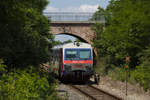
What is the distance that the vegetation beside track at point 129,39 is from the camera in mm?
12156

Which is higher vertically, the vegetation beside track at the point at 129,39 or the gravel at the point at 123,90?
the vegetation beside track at the point at 129,39

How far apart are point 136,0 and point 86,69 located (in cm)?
1176

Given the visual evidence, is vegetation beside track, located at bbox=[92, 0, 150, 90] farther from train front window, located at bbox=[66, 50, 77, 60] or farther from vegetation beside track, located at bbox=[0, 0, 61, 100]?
vegetation beside track, located at bbox=[0, 0, 61, 100]

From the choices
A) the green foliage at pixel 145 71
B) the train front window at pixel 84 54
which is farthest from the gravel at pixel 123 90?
the train front window at pixel 84 54

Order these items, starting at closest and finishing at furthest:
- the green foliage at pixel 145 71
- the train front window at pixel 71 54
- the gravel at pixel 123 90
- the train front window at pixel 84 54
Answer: the green foliage at pixel 145 71
the gravel at pixel 123 90
the train front window at pixel 71 54
the train front window at pixel 84 54

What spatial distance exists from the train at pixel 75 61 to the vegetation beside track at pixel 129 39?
205cm

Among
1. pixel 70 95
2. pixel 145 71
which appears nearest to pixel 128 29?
pixel 145 71

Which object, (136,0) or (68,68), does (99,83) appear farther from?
(136,0)

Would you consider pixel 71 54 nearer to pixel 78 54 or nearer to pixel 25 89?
pixel 78 54

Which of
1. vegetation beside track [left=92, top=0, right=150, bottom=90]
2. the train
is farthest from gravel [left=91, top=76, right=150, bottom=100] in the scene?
the train

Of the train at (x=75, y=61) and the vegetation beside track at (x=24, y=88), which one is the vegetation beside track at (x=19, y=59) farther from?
the train at (x=75, y=61)

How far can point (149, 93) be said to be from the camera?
17.2 metres

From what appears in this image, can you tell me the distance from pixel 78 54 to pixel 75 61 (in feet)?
2.15

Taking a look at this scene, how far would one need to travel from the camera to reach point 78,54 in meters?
24.0
